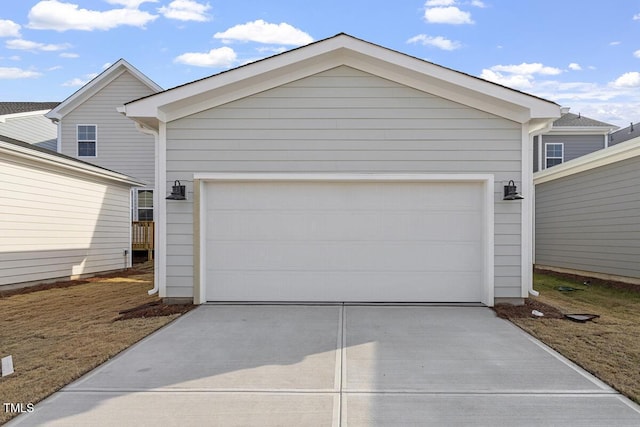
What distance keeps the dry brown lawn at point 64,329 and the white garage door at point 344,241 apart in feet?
4.01

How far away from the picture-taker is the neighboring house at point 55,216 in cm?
877

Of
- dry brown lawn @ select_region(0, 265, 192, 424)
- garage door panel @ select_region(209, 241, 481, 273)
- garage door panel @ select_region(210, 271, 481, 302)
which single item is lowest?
dry brown lawn @ select_region(0, 265, 192, 424)

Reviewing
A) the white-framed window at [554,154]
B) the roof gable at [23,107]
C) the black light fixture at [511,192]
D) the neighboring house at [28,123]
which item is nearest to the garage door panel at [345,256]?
the black light fixture at [511,192]

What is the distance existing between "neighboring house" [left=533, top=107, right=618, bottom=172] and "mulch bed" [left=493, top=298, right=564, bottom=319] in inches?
471

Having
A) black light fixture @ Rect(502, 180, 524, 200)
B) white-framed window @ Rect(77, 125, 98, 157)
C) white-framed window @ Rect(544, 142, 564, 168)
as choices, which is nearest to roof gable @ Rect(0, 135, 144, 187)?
white-framed window @ Rect(77, 125, 98, 157)

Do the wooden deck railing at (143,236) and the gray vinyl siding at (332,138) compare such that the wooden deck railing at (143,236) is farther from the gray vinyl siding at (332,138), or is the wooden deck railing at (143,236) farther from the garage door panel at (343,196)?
the garage door panel at (343,196)

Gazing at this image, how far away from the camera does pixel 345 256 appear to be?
6816 mm

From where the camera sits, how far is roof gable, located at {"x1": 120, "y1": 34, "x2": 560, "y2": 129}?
21.0 feet

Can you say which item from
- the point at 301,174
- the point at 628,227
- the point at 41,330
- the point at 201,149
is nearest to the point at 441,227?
the point at 301,174

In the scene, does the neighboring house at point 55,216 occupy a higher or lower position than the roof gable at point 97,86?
lower

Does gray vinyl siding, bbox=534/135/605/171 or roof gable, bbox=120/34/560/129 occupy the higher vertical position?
gray vinyl siding, bbox=534/135/605/171

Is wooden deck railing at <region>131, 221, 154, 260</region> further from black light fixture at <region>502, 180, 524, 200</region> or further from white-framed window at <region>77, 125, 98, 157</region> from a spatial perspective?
black light fixture at <region>502, 180, 524, 200</region>

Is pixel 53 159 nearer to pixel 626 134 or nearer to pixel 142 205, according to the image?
pixel 142 205

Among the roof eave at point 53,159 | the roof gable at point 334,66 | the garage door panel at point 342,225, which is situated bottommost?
the garage door panel at point 342,225
